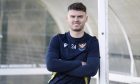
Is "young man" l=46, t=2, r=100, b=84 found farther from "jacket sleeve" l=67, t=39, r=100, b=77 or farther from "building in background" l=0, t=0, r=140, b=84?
"building in background" l=0, t=0, r=140, b=84

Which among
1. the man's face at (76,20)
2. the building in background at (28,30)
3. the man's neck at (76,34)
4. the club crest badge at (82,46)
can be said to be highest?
the man's face at (76,20)

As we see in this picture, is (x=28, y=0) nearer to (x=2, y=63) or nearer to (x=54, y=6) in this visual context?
(x=54, y=6)

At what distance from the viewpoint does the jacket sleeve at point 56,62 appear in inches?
105

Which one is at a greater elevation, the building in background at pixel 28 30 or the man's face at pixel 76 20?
the man's face at pixel 76 20

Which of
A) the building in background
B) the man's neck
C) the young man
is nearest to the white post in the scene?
the young man

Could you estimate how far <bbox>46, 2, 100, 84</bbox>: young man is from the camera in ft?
8.77

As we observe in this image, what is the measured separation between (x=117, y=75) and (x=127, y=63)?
0.79 ft

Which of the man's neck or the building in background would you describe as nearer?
the man's neck

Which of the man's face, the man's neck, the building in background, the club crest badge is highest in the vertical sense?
the man's face

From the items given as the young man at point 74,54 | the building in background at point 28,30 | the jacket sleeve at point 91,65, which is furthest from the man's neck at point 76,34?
the building in background at point 28,30

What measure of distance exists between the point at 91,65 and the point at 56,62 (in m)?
0.27

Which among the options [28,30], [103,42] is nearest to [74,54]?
→ [103,42]

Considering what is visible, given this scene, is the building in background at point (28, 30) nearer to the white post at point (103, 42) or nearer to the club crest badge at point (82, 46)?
the white post at point (103, 42)

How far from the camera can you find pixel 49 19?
26.2 feet
